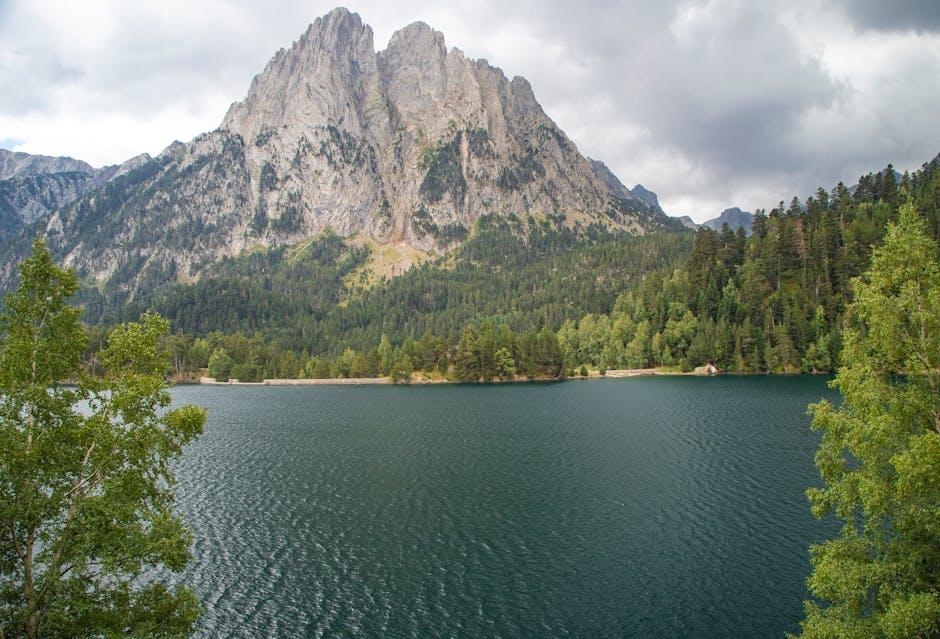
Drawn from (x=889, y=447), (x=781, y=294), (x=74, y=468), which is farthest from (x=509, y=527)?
(x=781, y=294)

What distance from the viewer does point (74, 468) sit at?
20.2m

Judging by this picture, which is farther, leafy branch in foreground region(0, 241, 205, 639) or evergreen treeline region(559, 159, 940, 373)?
evergreen treeline region(559, 159, 940, 373)

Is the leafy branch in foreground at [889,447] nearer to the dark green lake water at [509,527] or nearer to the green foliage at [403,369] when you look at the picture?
the dark green lake water at [509,527]

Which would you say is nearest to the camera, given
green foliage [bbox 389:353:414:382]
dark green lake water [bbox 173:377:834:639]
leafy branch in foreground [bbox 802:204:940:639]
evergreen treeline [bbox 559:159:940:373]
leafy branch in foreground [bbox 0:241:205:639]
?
leafy branch in foreground [bbox 0:241:205:639]

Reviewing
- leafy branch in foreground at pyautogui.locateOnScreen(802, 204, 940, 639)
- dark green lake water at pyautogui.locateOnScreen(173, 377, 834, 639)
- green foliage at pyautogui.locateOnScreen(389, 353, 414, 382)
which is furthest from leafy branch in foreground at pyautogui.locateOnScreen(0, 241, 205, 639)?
green foliage at pyautogui.locateOnScreen(389, 353, 414, 382)

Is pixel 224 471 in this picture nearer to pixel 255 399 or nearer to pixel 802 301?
pixel 255 399

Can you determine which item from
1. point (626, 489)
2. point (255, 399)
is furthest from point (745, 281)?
point (255, 399)

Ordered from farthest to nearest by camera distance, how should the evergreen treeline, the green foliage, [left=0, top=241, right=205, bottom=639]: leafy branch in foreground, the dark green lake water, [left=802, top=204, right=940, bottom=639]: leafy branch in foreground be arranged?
the green foliage → the evergreen treeline → the dark green lake water → [left=802, top=204, right=940, bottom=639]: leafy branch in foreground → [left=0, top=241, right=205, bottom=639]: leafy branch in foreground

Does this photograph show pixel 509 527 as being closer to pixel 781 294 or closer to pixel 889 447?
pixel 889 447

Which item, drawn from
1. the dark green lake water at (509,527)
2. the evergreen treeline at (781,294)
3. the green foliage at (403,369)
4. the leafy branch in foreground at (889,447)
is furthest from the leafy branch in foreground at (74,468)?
the evergreen treeline at (781,294)

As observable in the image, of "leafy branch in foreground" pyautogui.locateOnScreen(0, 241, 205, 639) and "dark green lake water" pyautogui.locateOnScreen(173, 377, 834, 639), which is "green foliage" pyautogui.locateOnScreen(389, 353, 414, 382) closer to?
"dark green lake water" pyautogui.locateOnScreen(173, 377, 834, 639)

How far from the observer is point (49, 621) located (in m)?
19.0

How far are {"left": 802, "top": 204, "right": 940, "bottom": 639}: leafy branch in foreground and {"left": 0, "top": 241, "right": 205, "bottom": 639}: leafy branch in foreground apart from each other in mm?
26496

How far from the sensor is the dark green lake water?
108 feet
